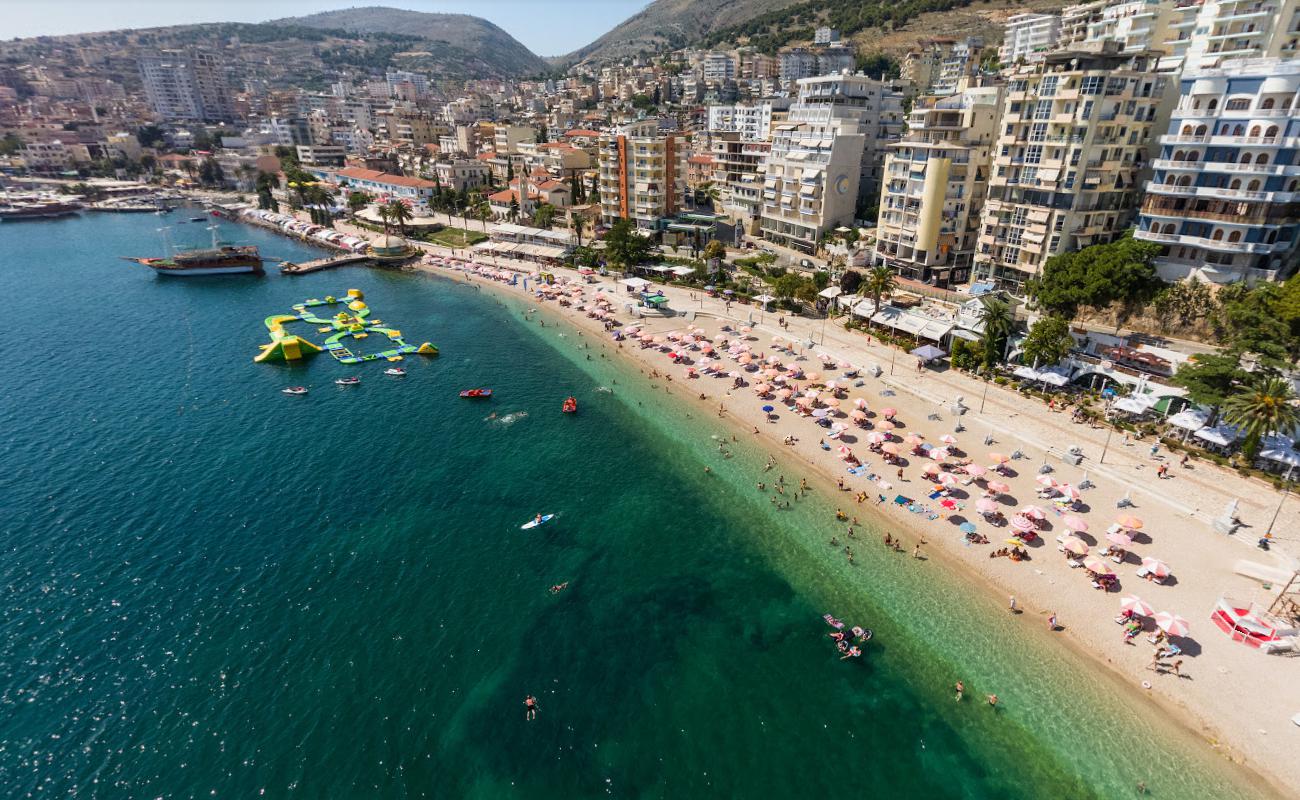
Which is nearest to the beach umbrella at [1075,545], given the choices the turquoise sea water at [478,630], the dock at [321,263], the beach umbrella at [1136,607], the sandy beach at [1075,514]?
the sandy beach at [1075,514]

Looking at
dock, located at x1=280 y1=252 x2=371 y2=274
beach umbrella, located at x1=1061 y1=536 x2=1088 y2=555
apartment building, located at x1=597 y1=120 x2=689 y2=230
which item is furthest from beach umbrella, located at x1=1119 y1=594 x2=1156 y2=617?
dock, located at x1=280 y1=252 x2=371 y2=274

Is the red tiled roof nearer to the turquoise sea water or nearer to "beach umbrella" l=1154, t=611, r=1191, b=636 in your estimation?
the turquoise sea water

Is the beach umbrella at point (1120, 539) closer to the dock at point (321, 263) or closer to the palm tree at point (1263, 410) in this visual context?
the palm tree at point (1263, 410)

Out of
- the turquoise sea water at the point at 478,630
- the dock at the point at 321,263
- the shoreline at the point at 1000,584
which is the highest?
the dock at the point at 321,263

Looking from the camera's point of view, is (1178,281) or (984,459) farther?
(1178,281)

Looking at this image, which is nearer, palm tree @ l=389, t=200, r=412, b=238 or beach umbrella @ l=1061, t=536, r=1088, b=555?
beach umbrella @ l=1061, t=536, r=1088, b=555

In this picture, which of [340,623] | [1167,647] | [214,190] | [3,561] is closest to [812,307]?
[1167,647]

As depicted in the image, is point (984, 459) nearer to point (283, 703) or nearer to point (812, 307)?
point (812, 307)
